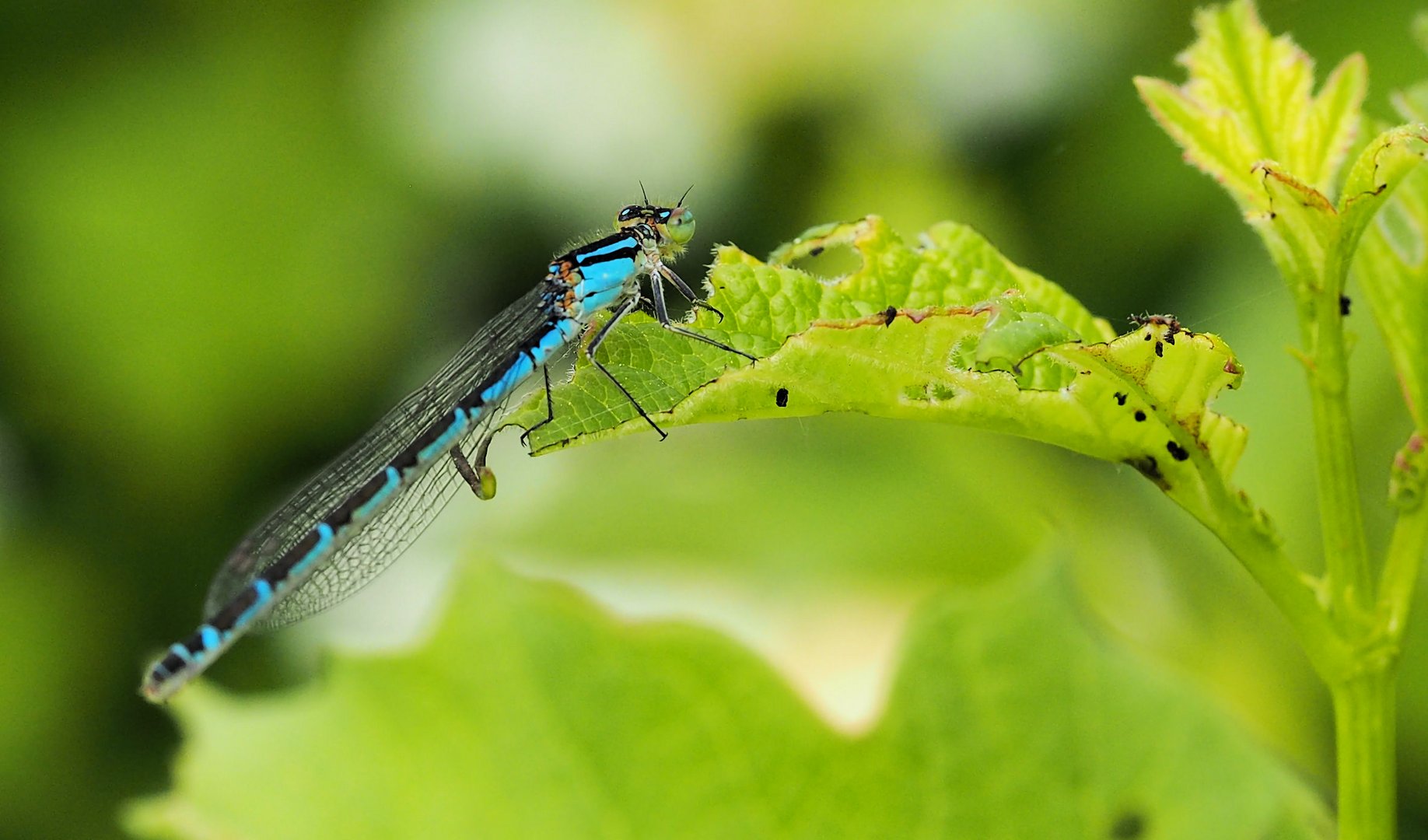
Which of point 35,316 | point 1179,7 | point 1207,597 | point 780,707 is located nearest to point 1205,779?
point 780,707

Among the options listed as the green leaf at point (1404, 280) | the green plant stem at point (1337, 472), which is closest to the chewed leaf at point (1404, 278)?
the green leaf at point (1404, 280)

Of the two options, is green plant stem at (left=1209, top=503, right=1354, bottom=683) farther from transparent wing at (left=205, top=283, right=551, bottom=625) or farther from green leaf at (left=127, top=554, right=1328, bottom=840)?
transparent wing at (left=205, top=283, right=551, bottom=625)

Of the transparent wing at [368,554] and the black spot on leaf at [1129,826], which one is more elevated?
the transparent wing at [368,554]

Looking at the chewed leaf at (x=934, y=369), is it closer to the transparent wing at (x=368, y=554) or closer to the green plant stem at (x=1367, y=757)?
the green plant stem at (x=1367, y=757)

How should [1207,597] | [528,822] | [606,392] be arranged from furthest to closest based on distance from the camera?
[1207,597] < [528,822] < [606,392]

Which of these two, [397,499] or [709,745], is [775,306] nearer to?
[709,745]

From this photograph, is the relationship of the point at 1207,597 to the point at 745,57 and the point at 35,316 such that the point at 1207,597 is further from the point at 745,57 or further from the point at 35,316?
the point at 35,316
